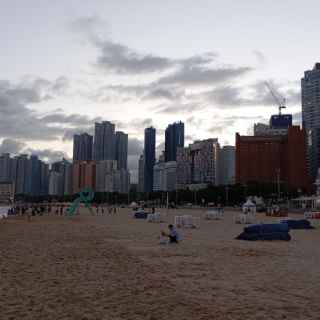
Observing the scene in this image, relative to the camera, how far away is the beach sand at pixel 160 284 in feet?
25.7

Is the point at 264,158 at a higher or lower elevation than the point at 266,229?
higher

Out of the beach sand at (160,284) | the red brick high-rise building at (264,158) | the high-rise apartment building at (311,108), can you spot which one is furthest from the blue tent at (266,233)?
the high-rise apartment building at (311,108)

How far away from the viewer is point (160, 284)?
1052cm

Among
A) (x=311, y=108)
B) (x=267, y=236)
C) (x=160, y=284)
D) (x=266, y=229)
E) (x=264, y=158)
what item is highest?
(x=311, y=108)

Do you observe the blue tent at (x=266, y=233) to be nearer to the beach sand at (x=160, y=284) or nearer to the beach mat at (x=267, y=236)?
the beach mat at (x=267, y=236)

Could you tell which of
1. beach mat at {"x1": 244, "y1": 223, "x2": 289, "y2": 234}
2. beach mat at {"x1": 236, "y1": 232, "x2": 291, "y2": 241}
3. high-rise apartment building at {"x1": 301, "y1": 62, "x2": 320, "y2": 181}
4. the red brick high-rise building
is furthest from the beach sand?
high-rise apartment building at {"x1": 301, "y1": 62, "x2": 320, "y2": 181}

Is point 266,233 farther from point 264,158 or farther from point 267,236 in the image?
point 264,158

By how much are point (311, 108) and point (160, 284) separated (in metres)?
193

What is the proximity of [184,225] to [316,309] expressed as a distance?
26.9 m

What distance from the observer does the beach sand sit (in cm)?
783

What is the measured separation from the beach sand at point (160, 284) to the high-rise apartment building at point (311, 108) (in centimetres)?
16222

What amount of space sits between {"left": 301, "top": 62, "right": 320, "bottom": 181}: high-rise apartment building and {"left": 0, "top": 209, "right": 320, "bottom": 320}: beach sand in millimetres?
162220

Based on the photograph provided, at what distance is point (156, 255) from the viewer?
1661 centimetres

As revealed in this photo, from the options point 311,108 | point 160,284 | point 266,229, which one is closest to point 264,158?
point 311,108
